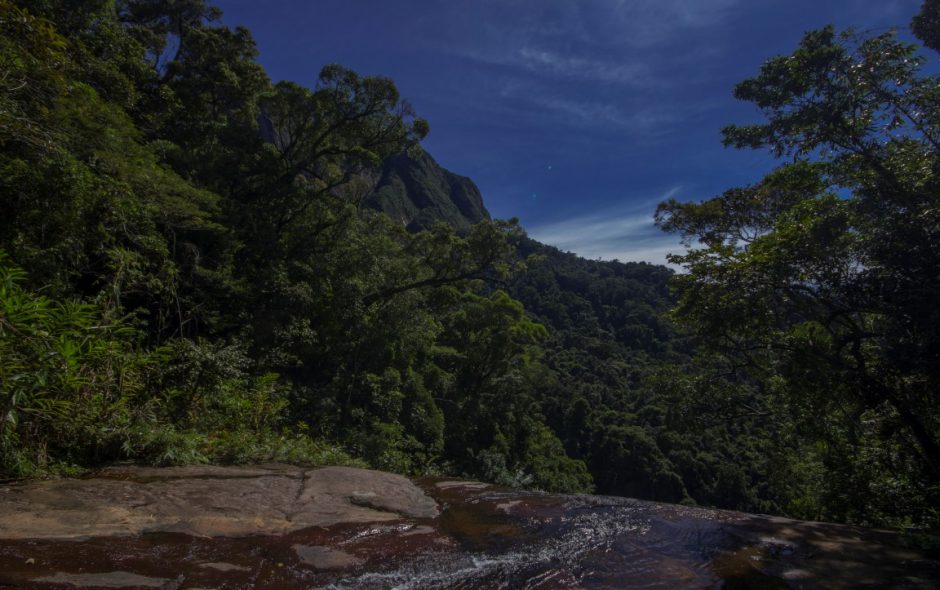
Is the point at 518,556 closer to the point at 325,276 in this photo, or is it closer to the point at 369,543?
the point at 369,543

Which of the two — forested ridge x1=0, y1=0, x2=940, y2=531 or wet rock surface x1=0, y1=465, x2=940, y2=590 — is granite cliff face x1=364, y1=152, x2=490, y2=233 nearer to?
forested ridge x1=0, y1=0, x2=940, y2=531

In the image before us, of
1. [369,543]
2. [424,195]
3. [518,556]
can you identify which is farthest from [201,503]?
[424,195]

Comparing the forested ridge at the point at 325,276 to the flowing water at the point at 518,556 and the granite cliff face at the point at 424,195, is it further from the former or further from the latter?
the granite cliff face at the point at 424,195

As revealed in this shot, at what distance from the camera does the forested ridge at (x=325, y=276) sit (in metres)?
4.89

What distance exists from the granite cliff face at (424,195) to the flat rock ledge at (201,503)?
139 ft

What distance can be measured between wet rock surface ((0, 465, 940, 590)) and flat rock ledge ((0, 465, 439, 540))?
14 mm

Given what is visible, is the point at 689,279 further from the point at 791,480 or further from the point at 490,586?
the point at 490,586

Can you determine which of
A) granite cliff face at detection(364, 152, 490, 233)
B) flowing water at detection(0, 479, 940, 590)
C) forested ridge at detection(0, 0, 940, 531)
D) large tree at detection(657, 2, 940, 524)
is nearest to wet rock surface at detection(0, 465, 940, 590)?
flowing water at detection(0, 479, 940, 590)

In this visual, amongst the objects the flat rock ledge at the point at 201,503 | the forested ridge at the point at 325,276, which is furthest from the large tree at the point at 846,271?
the flat rock ledge at the point at 201,503

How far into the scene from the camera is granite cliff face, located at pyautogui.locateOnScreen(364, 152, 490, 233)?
178ft

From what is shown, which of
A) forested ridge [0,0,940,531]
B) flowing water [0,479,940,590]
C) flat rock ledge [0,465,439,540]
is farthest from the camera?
forested ridge [0,0,940,531]

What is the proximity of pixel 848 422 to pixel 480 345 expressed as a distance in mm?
15117

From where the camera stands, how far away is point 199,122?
13.2 meters

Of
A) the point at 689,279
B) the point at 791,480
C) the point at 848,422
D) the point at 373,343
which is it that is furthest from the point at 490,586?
the point at 373,343
